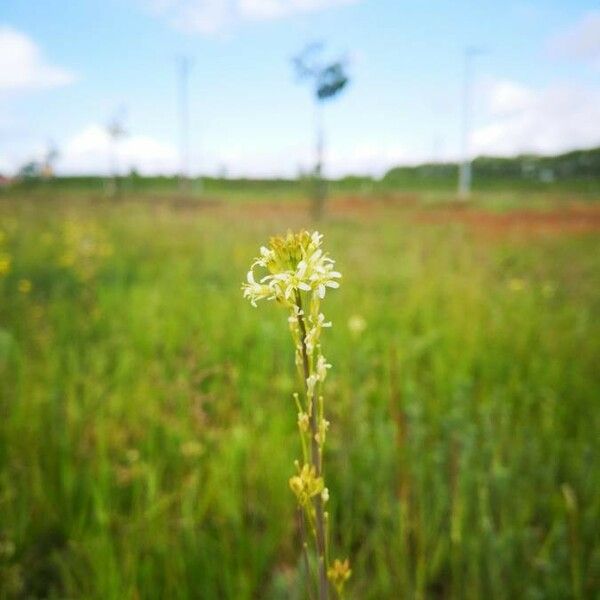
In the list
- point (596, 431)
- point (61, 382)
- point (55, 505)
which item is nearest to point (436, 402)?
point (596, 431)

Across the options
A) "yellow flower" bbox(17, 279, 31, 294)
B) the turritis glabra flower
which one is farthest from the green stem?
"yellow flower" bbox(17, 279, 31, 294)

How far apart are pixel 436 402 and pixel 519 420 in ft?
1.37

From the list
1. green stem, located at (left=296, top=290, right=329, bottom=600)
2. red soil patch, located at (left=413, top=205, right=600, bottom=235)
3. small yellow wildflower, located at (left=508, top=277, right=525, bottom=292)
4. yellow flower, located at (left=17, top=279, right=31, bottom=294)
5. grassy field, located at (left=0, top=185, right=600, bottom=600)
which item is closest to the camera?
green stem, located at (left=296, top=290, right=329, bottom=600)

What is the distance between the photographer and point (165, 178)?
52.0 metres

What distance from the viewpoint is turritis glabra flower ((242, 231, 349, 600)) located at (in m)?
0.60

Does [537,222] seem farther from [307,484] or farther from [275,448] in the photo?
[307,484]

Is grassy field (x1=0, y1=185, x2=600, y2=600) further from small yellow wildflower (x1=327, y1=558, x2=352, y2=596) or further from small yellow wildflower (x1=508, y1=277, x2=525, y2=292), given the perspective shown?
small yellow wildflower (x1=327, y1=558, x2=352, y2=596)

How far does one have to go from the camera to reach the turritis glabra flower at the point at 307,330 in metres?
0.60

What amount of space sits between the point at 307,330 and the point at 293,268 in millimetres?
90

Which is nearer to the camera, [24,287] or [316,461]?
[316,461]

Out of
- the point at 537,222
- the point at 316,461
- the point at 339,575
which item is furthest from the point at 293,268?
the point at 537,222

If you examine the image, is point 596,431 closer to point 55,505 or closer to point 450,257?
point 55,505

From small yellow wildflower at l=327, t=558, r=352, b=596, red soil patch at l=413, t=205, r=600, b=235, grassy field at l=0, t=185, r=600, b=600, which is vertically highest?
red soil patch at l=413, t=205, r=600, b=235

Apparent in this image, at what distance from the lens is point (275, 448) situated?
86.1 inches
